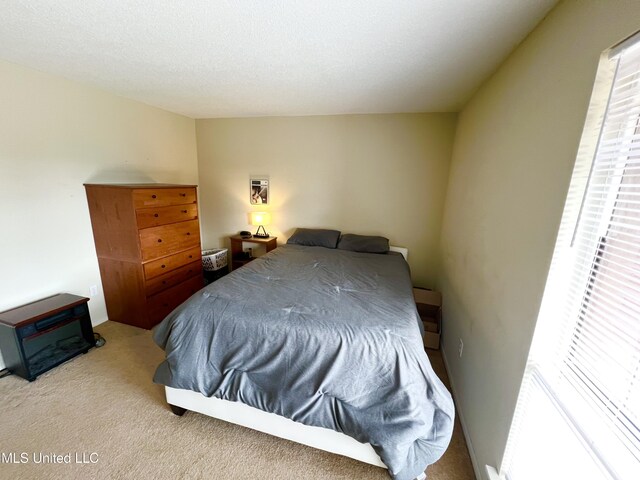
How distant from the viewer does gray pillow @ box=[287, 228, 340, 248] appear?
3217 mm

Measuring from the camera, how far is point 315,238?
10.7ft

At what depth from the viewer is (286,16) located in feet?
4.23

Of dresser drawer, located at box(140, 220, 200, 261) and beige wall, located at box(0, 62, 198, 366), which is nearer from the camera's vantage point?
beige wall, located at box(0, 62, 198, 366)

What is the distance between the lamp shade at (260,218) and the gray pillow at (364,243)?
1079 millimetres

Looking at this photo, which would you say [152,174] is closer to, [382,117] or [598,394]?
[382,117]

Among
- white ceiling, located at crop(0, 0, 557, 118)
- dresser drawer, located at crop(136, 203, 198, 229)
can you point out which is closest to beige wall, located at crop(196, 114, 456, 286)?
white ceiling, located at crop(0, 0, 557, 118)

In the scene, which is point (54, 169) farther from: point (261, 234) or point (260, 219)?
point (261, 234)

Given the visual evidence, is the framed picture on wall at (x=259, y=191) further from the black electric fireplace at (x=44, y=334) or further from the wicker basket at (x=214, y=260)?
the black electric fireplace at (x=44, y=334)

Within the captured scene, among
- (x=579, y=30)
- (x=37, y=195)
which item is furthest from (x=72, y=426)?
(x=579, y=30)

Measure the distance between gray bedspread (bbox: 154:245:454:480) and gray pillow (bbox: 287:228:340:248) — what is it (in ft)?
4.79

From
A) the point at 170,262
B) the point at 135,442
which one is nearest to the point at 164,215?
the point at 170,262

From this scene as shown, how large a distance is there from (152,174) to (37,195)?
112 centimetres

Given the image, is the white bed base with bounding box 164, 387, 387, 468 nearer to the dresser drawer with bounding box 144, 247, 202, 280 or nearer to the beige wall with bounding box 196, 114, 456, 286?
the dresser drawer with bounding box 144, 247, 202, 280

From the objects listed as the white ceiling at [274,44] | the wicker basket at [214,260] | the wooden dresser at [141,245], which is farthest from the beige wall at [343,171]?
the wooden dresser at [141,245]
